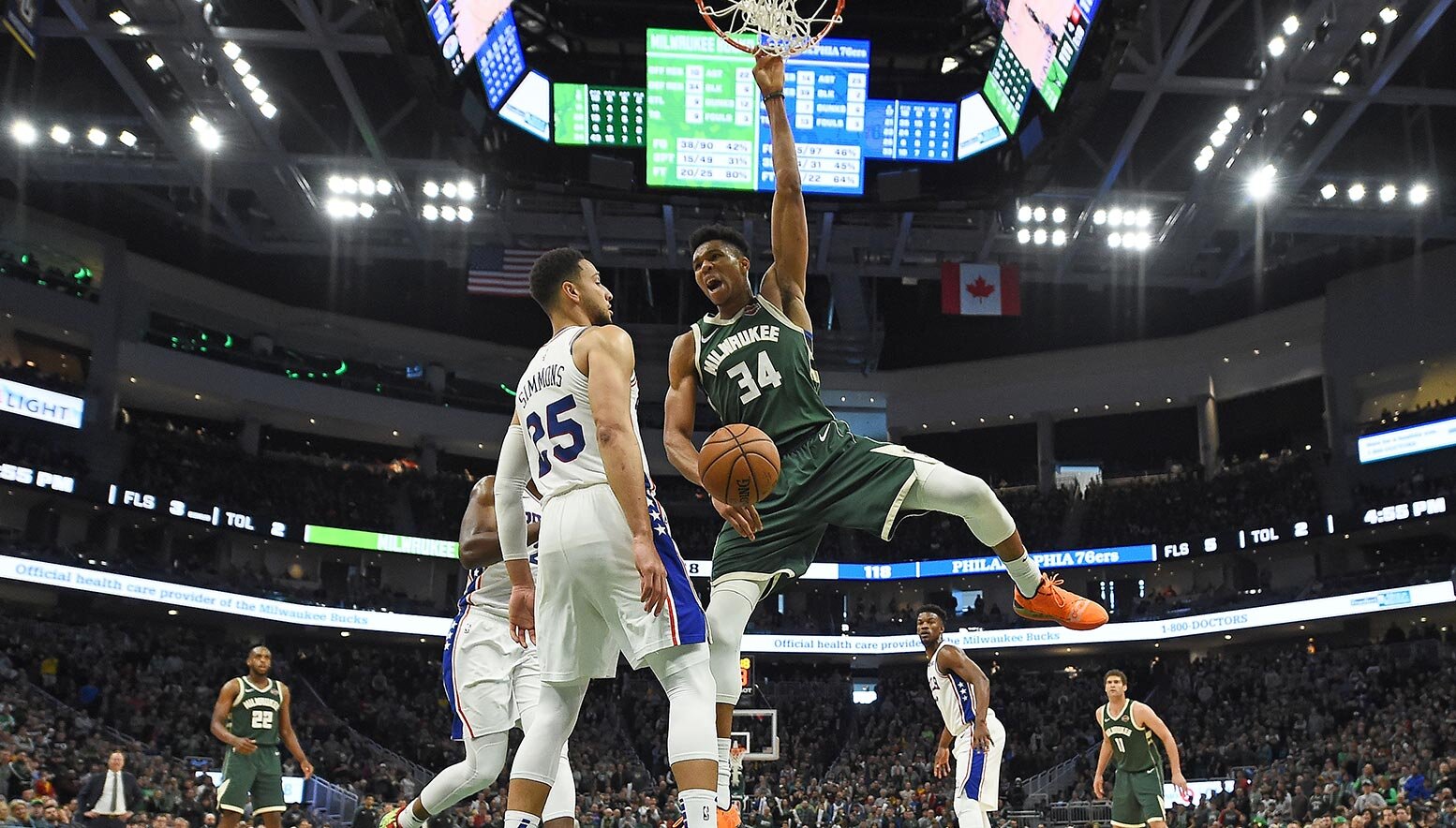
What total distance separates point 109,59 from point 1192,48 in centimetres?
1879

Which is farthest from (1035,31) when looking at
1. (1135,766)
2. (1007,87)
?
(1135,766)

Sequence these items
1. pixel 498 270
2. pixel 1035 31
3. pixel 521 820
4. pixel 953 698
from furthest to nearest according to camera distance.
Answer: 1. pixel 498 270
2. pixel 1035 31
3. pixel 953 698
4. pixel 521 820

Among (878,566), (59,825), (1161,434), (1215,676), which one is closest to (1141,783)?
→ (59,825)

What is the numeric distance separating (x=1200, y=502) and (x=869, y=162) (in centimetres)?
2114

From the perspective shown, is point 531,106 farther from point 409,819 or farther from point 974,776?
point 409,819

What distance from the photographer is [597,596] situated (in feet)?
15.3

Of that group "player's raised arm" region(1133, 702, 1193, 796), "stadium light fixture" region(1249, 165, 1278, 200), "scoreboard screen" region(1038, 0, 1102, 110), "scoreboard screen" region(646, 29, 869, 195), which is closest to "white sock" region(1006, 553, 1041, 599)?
"player's raised arm" region(1133, 702, 1193, 796)

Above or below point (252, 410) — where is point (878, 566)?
below

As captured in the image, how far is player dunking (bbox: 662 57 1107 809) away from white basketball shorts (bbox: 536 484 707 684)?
2.66ft

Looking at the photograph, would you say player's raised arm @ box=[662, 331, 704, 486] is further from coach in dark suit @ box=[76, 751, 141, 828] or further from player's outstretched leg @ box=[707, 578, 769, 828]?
coach in dark suit @ box=[76, 751, 141, 828]

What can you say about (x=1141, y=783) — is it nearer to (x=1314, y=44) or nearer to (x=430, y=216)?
(x=1314, y=44)

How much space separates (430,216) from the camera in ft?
87.5

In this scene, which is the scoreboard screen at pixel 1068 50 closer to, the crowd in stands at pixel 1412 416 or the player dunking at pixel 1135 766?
the player dunking at pixel 1135 766

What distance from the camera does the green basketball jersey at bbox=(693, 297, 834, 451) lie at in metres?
5.79
